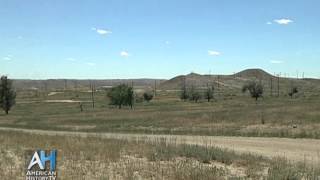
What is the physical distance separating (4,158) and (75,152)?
223 cm

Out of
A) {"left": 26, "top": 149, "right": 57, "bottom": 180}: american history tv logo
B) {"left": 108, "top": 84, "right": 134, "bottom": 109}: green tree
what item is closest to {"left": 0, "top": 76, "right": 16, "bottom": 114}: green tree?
{"left": 108, "top": 84, "right": 134, "bottom": 109}: green tree

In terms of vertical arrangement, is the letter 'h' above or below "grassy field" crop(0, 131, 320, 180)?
above

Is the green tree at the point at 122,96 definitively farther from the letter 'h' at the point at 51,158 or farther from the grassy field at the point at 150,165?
the letter 'h' at the point at 51,158

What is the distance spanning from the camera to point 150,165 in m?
13.0

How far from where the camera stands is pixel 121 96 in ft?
310

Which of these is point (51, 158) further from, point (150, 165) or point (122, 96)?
point (122, 96)

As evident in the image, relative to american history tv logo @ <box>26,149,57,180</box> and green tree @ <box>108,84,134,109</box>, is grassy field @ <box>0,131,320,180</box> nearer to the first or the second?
american history tv logo @ <box>26,149,57,180</box>

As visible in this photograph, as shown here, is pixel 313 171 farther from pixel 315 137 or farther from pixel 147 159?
pixel 315 137

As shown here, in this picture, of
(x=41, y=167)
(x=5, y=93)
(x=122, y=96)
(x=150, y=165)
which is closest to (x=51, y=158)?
(x=41, y=167)

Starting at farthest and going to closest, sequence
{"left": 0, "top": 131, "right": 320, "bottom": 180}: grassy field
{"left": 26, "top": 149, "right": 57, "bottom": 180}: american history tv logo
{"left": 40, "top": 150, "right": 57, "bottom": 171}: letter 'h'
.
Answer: {"left": 0, "top": 131, "right": 320, "bottom": 180}: grassy field, {"left": 26, "top": 149, "right": 57, "bottom": 180}: american history tv logo, {"left": 40, "top": 150, "right": 57, "bottom": 171}: letter 'h'

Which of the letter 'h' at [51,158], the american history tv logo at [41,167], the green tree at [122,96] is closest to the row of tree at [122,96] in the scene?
the green tree at [122,96]

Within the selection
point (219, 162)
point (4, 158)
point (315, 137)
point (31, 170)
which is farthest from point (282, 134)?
point (31, 170)

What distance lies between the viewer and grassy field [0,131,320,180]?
1126 cm

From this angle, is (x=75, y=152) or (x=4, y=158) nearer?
(x=4, y=158)
